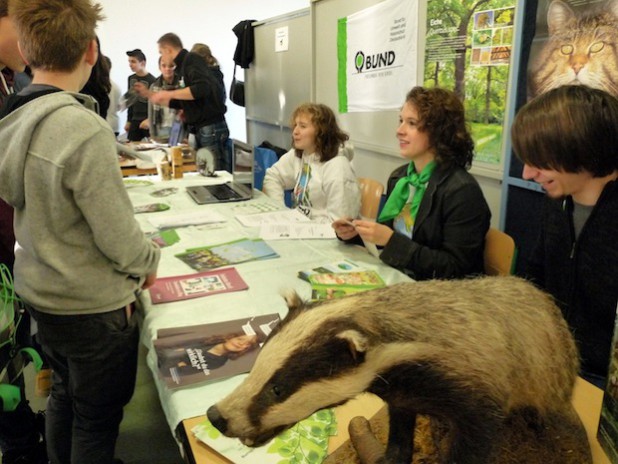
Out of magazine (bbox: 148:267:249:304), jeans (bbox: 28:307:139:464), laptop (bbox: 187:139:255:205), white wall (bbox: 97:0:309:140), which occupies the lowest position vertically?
jeans (bbox: 28:307:139:464)

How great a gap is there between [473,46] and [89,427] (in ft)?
7.15

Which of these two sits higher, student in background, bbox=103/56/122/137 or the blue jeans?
student in background, bbox=103/56/122/137

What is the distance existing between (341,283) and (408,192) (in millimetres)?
583

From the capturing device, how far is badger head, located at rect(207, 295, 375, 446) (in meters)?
0.58

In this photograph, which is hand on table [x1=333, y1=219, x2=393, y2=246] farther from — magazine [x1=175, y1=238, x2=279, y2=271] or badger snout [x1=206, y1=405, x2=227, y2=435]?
badger snout [x1=206, y1=405, x2=227, y2=435]

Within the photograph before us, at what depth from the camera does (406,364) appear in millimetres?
578

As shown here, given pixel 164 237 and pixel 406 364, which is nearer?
pixel 406 364

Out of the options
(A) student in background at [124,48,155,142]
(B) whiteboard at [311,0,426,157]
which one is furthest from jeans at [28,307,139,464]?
(A) student in background at [124,48,155,142]

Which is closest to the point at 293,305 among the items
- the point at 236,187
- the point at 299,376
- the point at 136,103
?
the point at 299,376

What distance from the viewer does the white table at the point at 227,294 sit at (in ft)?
3.35

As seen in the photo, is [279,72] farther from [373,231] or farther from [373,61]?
[373,231]

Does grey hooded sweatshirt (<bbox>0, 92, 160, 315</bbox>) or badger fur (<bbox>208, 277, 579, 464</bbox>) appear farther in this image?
grey hooded sweatshirt (<bbox>0, 92, 160, 315</bbox>)

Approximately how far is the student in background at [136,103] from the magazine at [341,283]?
4093 mm

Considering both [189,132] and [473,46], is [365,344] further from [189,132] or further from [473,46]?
[189,132]
